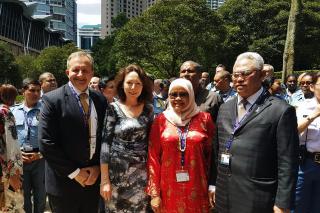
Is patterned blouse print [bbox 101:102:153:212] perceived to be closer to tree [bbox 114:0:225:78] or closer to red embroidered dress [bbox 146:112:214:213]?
red embroidered dress [bbox 146:112:214:213]

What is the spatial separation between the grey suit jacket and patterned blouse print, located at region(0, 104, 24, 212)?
198cm

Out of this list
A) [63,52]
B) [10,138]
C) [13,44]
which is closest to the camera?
[10,138]

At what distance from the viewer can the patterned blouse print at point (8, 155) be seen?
346cm

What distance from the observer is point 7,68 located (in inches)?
1531

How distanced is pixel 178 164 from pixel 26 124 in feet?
8.50

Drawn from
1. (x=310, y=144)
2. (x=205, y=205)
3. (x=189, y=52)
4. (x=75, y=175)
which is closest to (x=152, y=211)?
(x=205, y=205)

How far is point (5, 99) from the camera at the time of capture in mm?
4695

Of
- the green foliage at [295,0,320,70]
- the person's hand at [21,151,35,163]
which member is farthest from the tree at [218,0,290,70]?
the person's hand at [21,151,35,163]

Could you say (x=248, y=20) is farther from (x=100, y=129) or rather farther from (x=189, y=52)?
(x=100, y=129)

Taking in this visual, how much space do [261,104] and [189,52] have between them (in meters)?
27.9

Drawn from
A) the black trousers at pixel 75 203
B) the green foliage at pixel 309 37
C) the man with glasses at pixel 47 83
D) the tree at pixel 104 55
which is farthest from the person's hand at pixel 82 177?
the tree at pixel 104 55

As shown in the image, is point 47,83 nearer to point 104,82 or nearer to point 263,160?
point 104,82

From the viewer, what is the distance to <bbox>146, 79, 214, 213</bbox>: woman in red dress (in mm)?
3537

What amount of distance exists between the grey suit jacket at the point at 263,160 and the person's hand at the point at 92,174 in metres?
1.28
